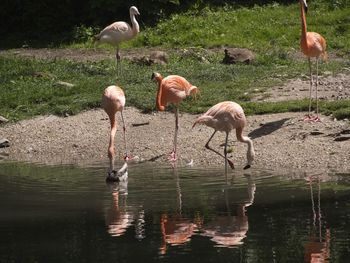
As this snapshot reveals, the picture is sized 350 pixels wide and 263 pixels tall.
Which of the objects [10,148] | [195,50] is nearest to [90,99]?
[10,148]

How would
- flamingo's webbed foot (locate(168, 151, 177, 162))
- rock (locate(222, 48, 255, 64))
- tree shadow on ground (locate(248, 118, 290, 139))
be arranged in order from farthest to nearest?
rock (locate(222, 48, 255, 64)) → tree shadow on ground (locate(248, 118, 290, 139)) → flamingo's webbed foot (locate(168, 151, 177, 162))

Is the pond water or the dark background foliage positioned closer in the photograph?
the pond water

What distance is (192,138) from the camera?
1202 centimetres

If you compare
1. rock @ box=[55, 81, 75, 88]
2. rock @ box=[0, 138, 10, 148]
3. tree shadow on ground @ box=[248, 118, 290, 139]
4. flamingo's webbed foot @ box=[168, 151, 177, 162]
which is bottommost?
flamingo's webbed foot @ box=[168, 151, 177, 162]

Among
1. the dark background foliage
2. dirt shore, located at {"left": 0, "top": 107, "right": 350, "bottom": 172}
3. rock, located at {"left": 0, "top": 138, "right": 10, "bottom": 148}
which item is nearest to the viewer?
dirt shore, located at {"left": 0, "top": 107, "right": 350, "bottom": 172}

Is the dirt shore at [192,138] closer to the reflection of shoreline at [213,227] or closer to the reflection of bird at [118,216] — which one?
the reflection of bird at [118,216]

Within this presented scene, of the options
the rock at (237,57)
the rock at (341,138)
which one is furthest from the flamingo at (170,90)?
the rock at (237,57)

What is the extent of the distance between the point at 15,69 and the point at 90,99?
10.0 feet

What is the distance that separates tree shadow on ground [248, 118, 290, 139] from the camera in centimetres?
1175

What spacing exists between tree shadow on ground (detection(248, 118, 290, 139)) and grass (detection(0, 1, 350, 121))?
1.47ft

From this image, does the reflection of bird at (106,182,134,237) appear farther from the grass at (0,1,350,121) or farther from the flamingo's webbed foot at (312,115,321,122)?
the grass at (0,1,350,121)

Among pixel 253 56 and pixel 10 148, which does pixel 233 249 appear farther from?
pixel 253 56

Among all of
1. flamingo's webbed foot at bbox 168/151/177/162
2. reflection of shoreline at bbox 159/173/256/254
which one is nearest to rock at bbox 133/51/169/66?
flamingo's webbed foot at bbox 168/151/177/162

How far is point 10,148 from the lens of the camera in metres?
12.7
